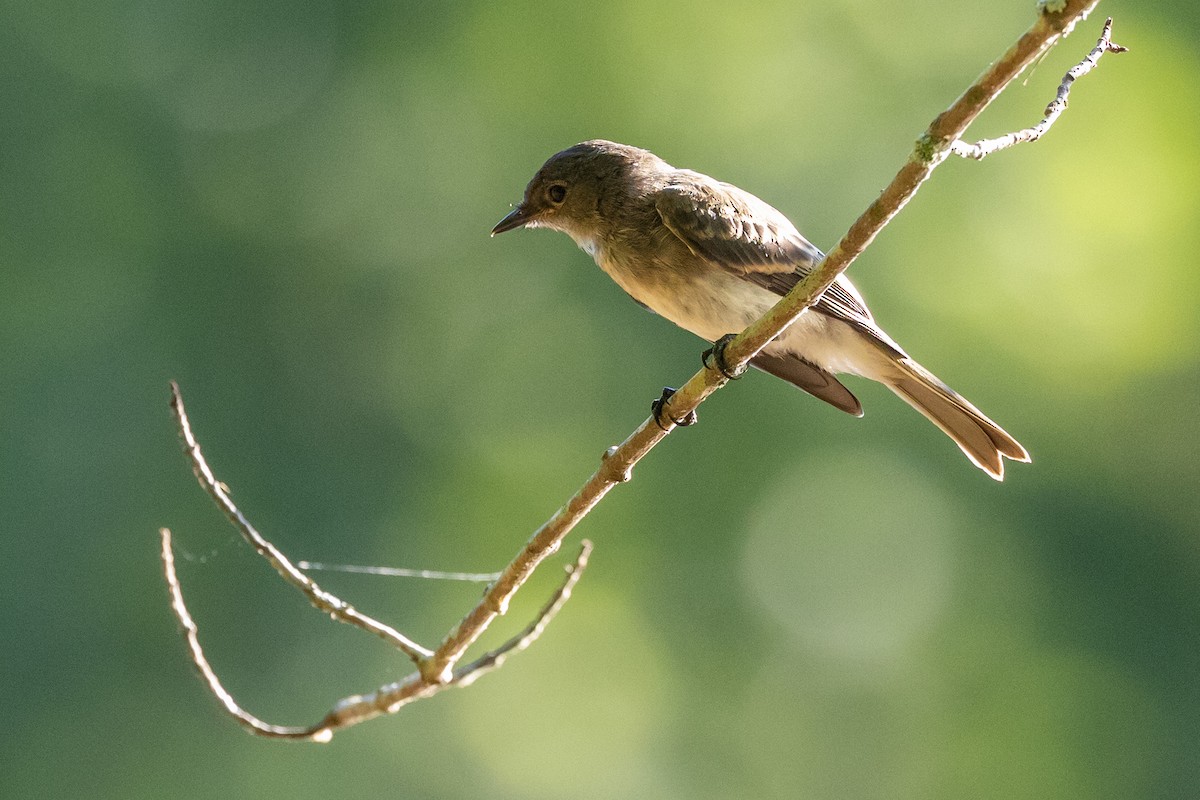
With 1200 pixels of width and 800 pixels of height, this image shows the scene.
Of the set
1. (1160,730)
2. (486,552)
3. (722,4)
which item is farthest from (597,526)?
(722,4)

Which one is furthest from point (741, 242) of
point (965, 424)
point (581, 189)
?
point (965, 424)

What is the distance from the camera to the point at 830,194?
37.1 ft

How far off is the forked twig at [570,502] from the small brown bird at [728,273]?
3.44 feet

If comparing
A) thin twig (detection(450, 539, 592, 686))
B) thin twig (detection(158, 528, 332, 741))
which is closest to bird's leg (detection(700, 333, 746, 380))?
thin twig (detection(450, 539, 592, 686))

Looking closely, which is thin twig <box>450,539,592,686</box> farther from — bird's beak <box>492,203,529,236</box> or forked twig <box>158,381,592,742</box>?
bird's beak <box>492,203,529,236</box>

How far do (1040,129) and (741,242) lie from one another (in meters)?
1.78

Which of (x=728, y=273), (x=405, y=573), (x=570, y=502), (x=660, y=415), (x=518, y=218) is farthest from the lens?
(x=518, y=218)

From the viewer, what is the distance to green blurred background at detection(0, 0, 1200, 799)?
10.3 metres

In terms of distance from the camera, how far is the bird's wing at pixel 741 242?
4.34 meters

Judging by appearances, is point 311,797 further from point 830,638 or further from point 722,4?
point 722,4

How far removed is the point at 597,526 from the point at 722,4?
18.6ft

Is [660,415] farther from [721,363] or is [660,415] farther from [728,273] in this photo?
[728,273]

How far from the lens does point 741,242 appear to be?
4.39m

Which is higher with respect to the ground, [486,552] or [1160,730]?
[1160,730]
